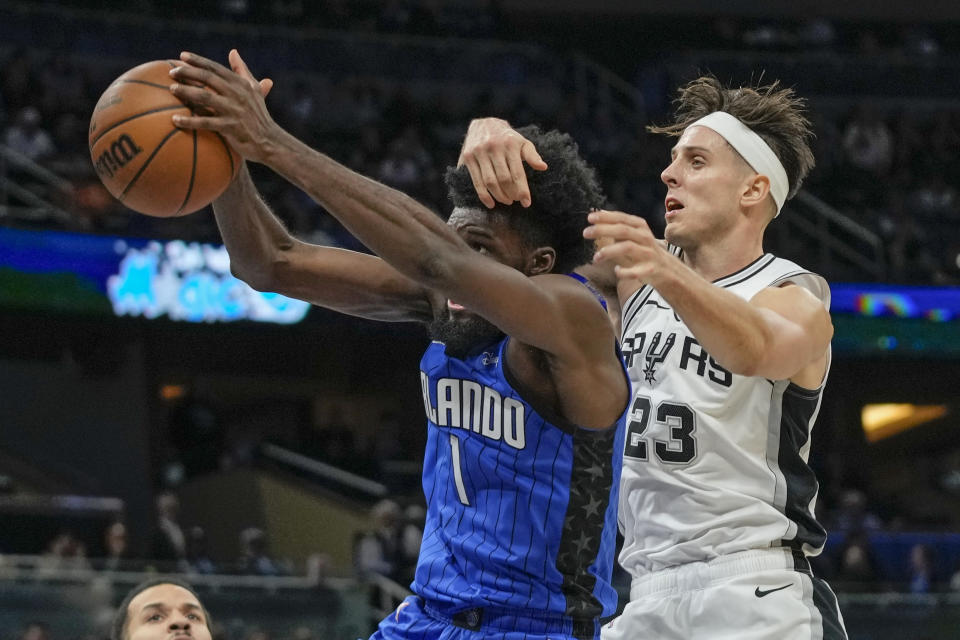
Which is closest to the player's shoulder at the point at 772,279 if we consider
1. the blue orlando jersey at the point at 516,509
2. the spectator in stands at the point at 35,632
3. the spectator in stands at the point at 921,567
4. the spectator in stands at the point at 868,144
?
the blue orlando jersey at the point at 516,509

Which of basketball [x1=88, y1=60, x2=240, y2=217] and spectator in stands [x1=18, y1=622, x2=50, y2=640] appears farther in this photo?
spectator in stands [x1=18, y1=622, x2=50, y2=640]

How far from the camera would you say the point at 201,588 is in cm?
830

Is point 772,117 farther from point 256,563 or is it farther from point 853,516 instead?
point 853,516

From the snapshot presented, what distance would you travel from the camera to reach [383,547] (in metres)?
12.3

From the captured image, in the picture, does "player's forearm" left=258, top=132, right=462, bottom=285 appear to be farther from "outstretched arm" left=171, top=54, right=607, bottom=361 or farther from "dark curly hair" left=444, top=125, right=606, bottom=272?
"dark curly hair" left=444, top=125, right=606, bottom=272

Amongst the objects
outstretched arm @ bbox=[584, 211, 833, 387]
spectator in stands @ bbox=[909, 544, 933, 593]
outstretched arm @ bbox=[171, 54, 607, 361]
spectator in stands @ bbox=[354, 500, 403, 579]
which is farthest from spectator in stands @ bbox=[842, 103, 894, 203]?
outstretched arm @ bbox=[171, 54, 607, 361]

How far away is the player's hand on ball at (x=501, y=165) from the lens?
11.0 ft

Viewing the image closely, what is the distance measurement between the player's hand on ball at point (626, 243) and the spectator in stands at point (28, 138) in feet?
41.9

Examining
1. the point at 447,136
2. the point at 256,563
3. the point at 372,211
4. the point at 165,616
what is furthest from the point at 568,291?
the point at 447,136

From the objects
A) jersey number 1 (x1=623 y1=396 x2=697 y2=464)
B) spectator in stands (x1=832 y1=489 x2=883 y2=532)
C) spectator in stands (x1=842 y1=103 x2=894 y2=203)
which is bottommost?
spectator in stands (x1=832 y1=489 x2=883 y2=532)

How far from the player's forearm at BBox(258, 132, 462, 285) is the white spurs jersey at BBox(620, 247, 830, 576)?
1.25 meters

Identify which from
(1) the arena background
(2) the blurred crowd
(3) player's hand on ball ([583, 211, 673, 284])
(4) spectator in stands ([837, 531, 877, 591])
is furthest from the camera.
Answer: (2) the blurred crowd

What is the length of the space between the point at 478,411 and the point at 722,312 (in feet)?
2.24

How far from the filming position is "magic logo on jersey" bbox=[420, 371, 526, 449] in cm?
335
